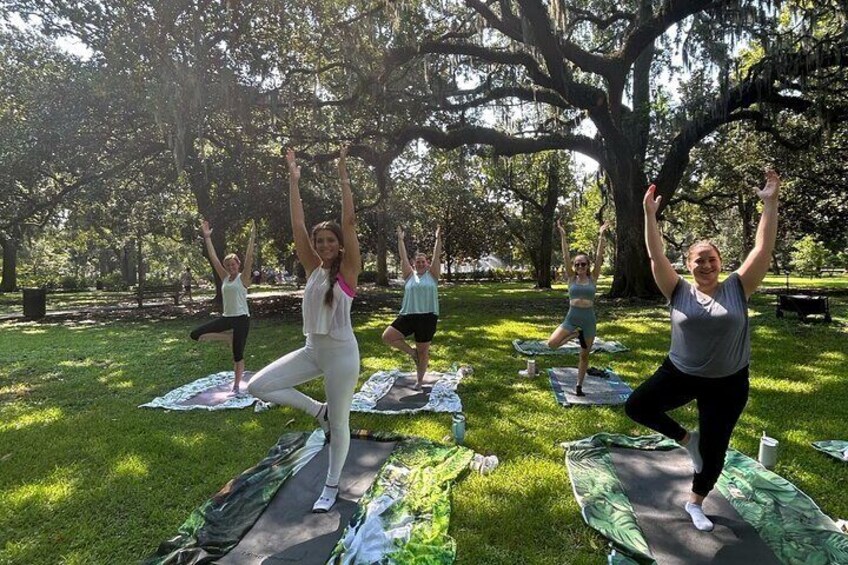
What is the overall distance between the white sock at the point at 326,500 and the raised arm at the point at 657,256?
2518 millimetres

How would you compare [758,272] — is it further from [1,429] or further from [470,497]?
[1,429]

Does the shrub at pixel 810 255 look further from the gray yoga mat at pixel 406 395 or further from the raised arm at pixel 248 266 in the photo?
the raised arm at pixel 248 266

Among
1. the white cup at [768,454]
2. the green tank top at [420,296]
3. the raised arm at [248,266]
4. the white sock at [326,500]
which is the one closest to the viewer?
the white sock at [326,500]

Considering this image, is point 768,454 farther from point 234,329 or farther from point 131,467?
point 234,329

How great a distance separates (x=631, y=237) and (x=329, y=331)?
13649 millimetres

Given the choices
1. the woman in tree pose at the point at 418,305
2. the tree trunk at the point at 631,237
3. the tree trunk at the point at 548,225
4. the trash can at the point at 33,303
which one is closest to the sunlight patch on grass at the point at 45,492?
the woman in tree pose at the point at 418,305

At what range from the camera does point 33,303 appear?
581 inches

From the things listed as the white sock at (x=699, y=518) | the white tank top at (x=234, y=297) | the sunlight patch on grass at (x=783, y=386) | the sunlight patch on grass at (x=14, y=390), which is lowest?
the sunlight patch on grass at (x=14, y=390)

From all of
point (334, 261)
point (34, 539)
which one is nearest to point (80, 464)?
point (34, 539)

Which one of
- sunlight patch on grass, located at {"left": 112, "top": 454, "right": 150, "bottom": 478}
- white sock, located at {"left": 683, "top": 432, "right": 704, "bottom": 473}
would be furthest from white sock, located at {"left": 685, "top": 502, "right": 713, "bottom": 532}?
sunlight patch on grass, located at {"left": 112, "top": 454, "right": 150, "bottom": 478}

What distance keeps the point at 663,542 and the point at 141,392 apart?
246 inches

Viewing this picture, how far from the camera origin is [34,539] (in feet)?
9.53

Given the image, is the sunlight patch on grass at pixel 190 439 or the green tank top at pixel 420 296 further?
the green tank top at pixel 420 296

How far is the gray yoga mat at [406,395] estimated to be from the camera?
537 centimetres
